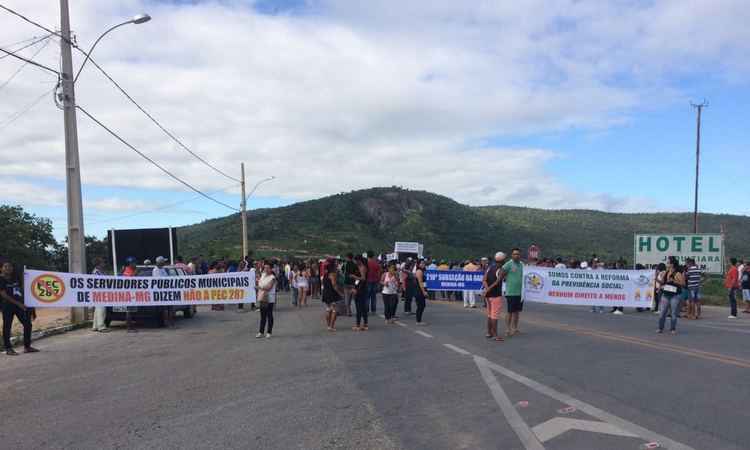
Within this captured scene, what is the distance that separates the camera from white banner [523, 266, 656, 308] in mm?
21859

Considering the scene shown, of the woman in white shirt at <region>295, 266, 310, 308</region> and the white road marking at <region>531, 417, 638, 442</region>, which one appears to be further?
the woman in white shirt at <region>295, 266, 310, 308</region>

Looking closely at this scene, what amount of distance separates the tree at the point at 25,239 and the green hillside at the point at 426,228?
2186 cm

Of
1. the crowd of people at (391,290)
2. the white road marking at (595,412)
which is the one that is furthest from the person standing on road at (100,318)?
the white road marking at (595,412)

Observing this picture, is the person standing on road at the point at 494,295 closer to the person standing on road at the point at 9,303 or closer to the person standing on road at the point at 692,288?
the person standing on road at the point at 692,288

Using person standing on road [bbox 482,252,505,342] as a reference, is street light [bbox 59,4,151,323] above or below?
above

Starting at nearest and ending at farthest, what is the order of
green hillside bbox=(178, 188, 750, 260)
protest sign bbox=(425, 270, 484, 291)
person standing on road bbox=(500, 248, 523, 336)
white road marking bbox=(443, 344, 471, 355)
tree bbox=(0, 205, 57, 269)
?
1. white road marking bbox=(443, 344, 471, 355)
2. person standing on road bbox=(500, 248, 523, 336)
3. protest sign bbox=(425, 270, 484, 291)
4. tree bbox=(0, 205, 57, 269)
5. green hillside bbox=(178, 188, 750, 260)

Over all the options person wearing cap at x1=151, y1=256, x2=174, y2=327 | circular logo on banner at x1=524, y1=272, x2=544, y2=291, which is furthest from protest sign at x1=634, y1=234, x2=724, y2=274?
person wearing cap at x1=151, y1=256, x2=174, y2=327

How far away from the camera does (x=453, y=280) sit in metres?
27.2

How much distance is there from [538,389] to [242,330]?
10.2 metres

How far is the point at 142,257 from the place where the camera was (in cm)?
2636

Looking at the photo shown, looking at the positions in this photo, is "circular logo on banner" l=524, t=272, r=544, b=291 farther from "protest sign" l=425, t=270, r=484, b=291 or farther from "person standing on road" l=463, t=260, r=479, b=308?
"protest sign" l=425, t=270, r=484, b=291

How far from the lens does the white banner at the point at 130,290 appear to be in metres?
15.9

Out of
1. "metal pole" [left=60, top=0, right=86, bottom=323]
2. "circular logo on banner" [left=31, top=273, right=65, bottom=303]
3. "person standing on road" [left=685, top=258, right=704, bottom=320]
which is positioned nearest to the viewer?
"circular logo on banner" [left=31, top=273, right=65, bottom=303]

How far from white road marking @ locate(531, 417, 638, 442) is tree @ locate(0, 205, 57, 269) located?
38274 millimetres
